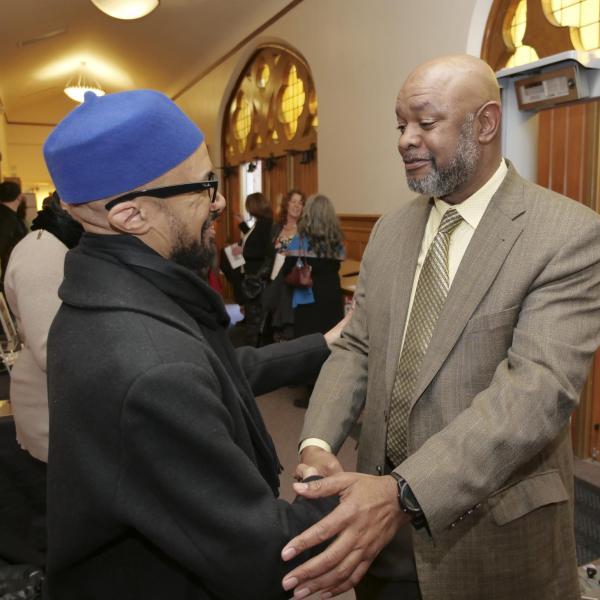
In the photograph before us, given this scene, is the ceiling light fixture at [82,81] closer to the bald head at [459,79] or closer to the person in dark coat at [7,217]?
the person in dark coat at [7,217]

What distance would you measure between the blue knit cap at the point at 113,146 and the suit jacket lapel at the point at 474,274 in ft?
2.12

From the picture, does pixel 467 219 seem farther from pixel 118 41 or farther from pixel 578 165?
pixel 118 41

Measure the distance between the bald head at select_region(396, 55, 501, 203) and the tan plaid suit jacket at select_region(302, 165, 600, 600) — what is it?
0.08 meters

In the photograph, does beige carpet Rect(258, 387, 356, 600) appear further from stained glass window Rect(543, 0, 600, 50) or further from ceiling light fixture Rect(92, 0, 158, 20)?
ceiling light fixture Rect(92, 0, 158, 20)

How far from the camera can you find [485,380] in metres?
1.20

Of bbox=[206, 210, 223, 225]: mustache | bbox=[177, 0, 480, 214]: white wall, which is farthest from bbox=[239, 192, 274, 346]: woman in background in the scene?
bbox=[206, 210, 223, 225]: mustache

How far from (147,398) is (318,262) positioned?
3.58 metres

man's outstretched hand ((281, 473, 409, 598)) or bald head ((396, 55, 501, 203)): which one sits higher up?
bald head ((396, 55, 501, 203))

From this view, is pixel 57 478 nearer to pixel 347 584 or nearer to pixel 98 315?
pixel 98 315

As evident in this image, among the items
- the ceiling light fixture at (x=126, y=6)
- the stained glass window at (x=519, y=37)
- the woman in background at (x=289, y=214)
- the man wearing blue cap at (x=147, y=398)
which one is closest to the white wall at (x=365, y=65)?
the stained glass window at (x=519, y=37)

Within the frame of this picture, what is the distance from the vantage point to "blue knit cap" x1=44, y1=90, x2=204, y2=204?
1004 mm

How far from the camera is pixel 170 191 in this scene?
1.06 m

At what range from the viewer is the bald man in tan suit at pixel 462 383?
1.09 meters

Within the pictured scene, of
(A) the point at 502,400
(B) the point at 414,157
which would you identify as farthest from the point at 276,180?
(A) the point at 502,400
